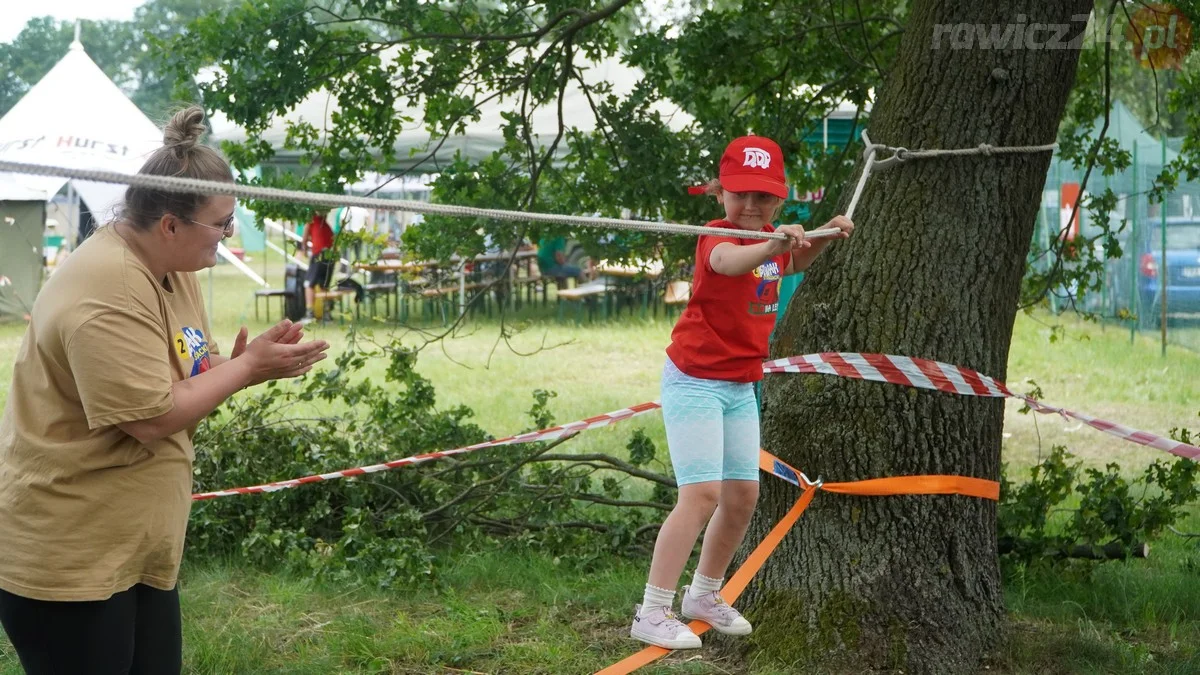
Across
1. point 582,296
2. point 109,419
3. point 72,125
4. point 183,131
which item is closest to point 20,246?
point 72,125

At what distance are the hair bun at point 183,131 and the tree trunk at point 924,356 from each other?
248 cm

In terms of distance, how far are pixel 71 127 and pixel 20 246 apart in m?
2.42

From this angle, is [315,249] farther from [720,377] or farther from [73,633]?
[73,633]

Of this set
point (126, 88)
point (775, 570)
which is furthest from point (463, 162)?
point (126, 88)

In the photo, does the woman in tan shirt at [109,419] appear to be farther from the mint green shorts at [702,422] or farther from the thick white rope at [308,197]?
the mint green shorts at [702,422]

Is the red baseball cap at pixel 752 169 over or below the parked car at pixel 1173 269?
over

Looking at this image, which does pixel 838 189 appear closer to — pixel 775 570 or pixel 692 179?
pixel 692 179

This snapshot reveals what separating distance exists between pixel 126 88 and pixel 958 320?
59258mm

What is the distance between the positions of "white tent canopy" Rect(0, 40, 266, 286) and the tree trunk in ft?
32.7

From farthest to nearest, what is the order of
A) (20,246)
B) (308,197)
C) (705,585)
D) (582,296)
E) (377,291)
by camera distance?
(377,291) < (582,296) < (20,246) < (705,585) < (308,197)

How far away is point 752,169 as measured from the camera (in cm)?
379

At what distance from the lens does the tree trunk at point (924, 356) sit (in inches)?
170

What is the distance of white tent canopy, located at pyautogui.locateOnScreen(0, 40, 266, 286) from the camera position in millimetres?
13523

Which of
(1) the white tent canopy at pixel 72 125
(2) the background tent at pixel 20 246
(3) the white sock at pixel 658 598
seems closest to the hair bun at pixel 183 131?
(3) the white sock at pixel 658 598
